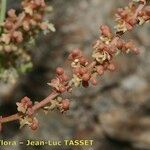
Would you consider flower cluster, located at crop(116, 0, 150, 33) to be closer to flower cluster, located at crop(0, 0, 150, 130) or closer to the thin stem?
flower cluster, located at crop(0, 0, 150, 130)

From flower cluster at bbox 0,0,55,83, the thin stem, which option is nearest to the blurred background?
flower cluster at bbox 0,0,55,83

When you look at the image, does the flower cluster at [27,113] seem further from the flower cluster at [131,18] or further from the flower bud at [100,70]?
the flower cluster at [131,18]

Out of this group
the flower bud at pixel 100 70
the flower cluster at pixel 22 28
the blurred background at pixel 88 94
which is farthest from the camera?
the blurred background at pixel 88 94

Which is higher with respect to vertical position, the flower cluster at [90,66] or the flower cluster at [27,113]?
the flower cluster at [90,66]

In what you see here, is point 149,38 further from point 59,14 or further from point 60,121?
point 60,121

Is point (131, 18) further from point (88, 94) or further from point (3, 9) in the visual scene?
point (88, 94)

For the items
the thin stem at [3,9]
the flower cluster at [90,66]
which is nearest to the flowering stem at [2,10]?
the thin stem at [3,9]

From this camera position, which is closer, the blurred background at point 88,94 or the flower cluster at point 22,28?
the flower cluster at point 22,28

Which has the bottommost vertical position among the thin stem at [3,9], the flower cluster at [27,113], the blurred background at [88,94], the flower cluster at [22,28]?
the flower cluster at [27,113]

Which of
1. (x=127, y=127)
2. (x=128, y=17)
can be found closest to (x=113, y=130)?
(x=127, y=127)
